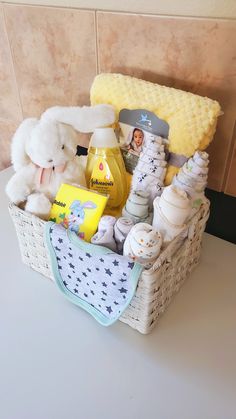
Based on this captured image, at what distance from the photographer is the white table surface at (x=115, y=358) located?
451 millimetres

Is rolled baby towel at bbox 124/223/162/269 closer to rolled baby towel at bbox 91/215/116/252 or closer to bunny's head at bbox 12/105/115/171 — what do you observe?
rolled baby towel at bbox 91/215/116/252

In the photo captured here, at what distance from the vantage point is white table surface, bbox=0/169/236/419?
0.45 metres

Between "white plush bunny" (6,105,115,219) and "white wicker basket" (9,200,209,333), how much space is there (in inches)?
1.4

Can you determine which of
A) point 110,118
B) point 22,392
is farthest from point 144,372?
point 110,118

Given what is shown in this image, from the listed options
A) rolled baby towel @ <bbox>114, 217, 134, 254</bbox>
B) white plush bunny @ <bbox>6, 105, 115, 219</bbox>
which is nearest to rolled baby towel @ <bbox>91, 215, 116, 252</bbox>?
rolled baby towel @ <bbox>114, 217, 134, 254</bbox>

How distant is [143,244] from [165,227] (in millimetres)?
55

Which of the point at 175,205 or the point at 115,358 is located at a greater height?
the point at 175,205

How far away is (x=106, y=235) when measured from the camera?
19.6 inches

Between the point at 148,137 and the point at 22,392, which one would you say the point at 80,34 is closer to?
the point at 148,137

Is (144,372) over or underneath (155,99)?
underneath

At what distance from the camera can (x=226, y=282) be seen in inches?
24.2

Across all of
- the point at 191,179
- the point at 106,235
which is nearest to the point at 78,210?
the point at 106,235

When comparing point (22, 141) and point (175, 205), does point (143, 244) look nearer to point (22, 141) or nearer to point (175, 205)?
point (175, 205)

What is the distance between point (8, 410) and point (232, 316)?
35 centimetres
